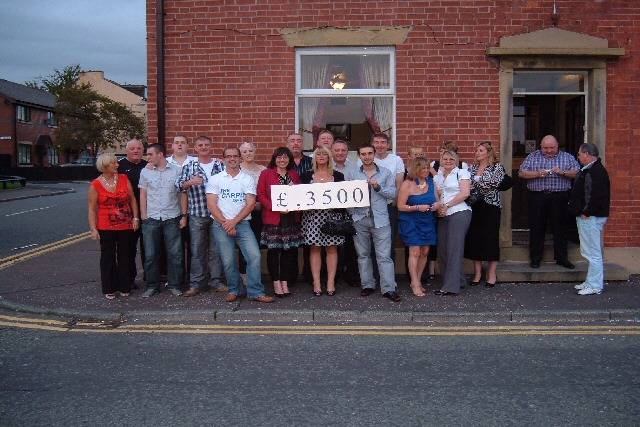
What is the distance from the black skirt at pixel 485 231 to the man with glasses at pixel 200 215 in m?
3.44

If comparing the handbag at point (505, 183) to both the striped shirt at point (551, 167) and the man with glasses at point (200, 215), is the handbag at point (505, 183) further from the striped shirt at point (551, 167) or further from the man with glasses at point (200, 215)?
the man with glasses at point (200, 215)

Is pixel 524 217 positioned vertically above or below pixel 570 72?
below

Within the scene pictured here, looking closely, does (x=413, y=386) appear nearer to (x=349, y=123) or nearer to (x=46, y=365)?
(x=46, y=365)

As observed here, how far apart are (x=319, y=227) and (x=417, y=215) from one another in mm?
1273

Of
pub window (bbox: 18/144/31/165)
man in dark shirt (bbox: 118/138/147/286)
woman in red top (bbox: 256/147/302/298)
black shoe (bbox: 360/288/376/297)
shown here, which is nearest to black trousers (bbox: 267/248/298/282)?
woman in red top (bbox: 256/147/302/298)

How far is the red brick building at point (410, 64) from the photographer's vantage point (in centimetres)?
978

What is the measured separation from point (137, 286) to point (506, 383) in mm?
5717

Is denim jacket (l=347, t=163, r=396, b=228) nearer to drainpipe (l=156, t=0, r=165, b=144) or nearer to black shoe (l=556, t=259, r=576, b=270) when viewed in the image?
black shoe (l=556, t=259, r=576, b=270)

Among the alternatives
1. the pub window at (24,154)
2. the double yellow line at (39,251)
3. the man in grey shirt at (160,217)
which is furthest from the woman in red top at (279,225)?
the pub window at (24,154)

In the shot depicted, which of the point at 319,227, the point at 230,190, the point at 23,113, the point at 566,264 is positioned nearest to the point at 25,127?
the point at 23,113

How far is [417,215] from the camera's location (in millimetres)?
8578

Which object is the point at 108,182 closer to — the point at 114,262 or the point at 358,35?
the point at 114,262

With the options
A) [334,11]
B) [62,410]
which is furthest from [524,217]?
[62,410]

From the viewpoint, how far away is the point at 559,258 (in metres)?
9.53
